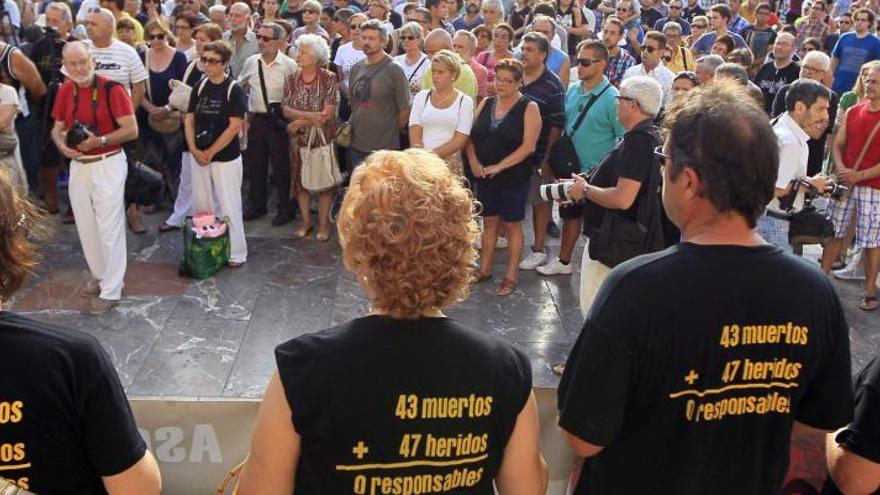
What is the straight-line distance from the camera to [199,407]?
339cm

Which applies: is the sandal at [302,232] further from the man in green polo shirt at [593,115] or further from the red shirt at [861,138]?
the red shirt at [861,138]

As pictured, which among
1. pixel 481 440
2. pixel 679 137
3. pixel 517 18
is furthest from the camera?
pixel 517 18

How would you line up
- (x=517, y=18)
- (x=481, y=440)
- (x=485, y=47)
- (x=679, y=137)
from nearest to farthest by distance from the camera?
(x=481, y=440)
(x=679, y=137)
(x=485, y=47)
(x=517, y=18)

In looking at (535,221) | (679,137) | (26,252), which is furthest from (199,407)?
(535,221)

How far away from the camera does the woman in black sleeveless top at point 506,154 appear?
6.41 meters

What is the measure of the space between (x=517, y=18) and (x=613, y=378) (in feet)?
34.9

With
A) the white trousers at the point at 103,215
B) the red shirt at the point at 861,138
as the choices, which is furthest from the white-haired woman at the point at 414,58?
the red shirt at the point at 861,138

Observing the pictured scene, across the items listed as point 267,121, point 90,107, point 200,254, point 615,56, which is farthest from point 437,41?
point 90,107

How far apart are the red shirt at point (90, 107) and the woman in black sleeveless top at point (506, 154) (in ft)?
8.37

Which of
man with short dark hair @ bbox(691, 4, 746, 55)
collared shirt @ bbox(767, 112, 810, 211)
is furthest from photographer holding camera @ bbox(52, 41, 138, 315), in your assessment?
man with short dark hair @ bbox(691, 4, 746, 55)

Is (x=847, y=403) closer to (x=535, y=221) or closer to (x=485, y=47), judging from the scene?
(x=535, y=221)

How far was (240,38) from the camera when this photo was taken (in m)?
8.61

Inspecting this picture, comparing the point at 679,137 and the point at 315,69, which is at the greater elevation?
the point at 679,137

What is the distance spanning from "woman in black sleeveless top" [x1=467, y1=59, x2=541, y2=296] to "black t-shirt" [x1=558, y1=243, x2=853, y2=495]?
431 centimetres
